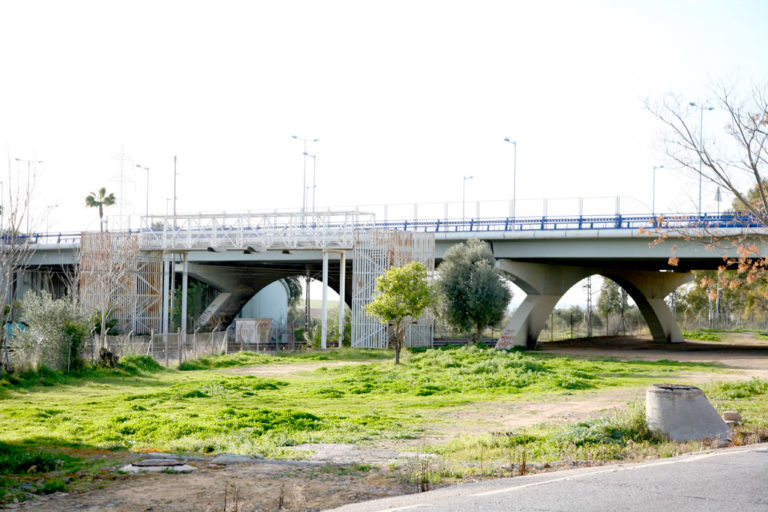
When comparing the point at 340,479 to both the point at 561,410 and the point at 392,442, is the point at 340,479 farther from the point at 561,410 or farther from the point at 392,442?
the point at 561,410

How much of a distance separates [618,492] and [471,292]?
31175 millimetres

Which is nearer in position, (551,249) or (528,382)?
(528,382)

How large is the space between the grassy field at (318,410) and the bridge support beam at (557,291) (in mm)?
13413

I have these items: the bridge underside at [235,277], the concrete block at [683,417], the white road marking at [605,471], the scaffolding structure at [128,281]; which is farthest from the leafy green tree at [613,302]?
the white road marking at [605,471]

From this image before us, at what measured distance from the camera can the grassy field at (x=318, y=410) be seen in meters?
11.5

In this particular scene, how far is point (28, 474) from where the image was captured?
10211 mm

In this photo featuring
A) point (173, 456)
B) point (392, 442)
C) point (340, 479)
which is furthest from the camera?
point (392, 442)

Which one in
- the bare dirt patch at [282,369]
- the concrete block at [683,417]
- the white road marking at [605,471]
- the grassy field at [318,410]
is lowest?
the bare dirt patch at [282,369]

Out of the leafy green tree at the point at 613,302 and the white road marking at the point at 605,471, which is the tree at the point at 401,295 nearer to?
the white road marking at the point at 605,471

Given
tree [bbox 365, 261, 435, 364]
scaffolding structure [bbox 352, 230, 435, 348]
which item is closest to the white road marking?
tree [bbox 365, 261, 435, 364]

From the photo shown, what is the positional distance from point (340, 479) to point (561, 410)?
870 centimetres

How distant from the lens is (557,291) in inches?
1912

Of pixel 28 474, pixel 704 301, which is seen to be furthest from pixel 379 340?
pixel 704 301

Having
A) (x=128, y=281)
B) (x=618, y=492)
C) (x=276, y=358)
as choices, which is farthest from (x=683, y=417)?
(x=128, y=281)
